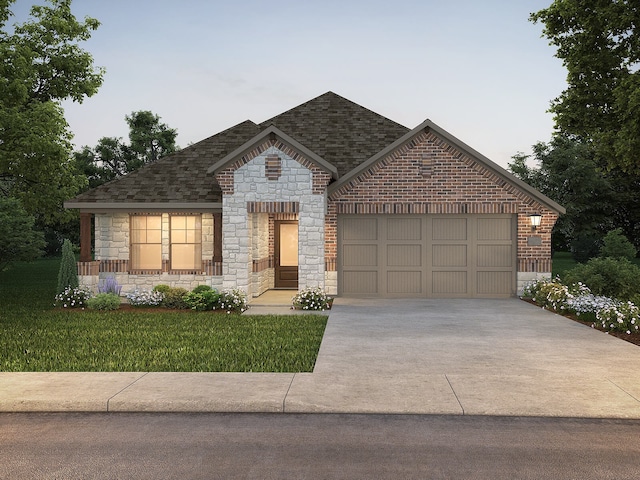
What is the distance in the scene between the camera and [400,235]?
61.4 ft

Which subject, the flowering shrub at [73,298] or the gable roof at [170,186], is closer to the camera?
the flowering shrub at [73,298]

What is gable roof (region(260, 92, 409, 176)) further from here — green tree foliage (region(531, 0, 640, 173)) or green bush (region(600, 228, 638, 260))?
green bush (region(600, 228, 638, 260))

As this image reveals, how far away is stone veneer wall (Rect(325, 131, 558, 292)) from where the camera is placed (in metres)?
18.4

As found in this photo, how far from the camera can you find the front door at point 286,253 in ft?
69.8

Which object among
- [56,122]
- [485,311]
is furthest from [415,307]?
[56,122]

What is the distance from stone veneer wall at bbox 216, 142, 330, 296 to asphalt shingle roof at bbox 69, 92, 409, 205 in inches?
56.9

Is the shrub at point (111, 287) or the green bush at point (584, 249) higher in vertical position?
the green bush at point (584, 249)

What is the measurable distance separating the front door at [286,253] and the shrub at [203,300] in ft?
18.6

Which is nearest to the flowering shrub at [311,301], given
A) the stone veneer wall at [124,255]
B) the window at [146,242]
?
the stone veneer wall at [124,255]

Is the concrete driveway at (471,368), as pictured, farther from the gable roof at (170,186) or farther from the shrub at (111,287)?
the shrub at (111,287)

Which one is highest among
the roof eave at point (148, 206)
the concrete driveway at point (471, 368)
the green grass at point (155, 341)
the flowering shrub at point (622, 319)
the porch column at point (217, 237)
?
the roof eave at point (148, 206)

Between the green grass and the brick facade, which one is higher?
the brick facade

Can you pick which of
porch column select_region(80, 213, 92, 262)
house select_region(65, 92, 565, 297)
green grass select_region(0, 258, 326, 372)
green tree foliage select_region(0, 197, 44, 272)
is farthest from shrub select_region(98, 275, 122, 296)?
green tree foliage select_region(0, 197, 44, 272)

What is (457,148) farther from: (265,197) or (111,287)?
(111,287)
